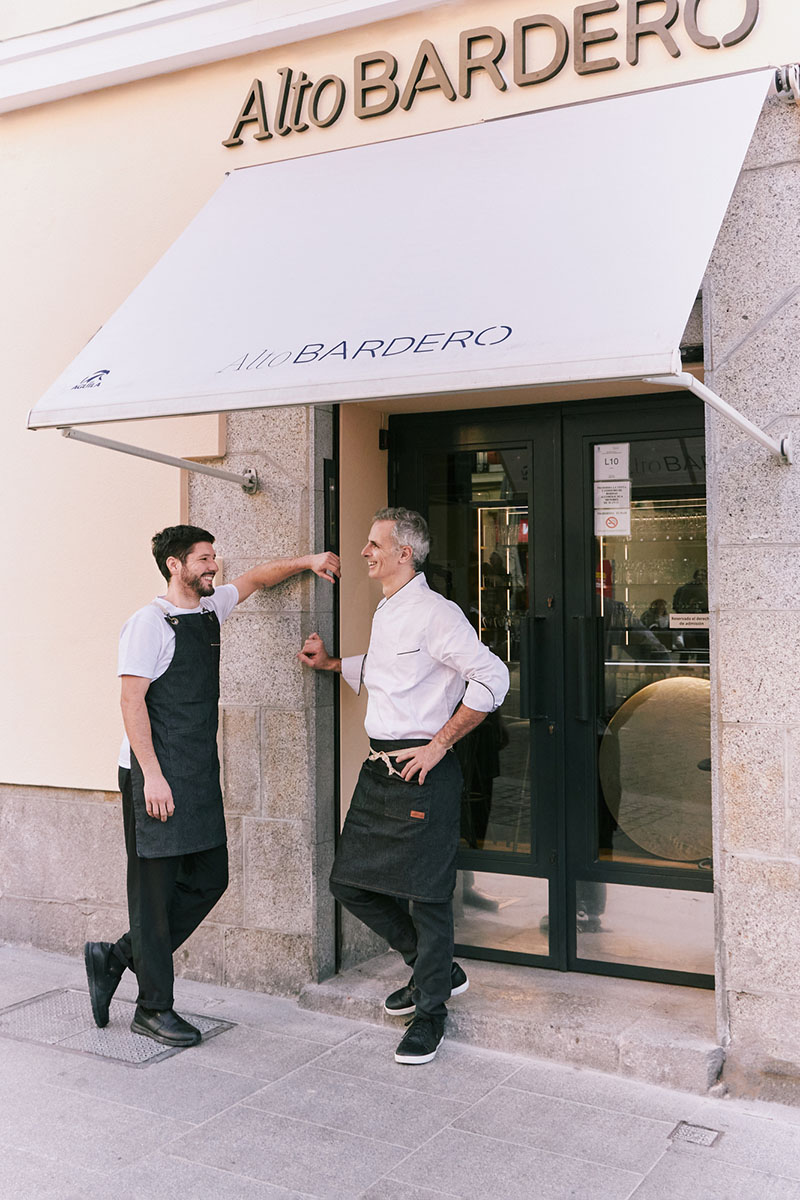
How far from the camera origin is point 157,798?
14.5 ft

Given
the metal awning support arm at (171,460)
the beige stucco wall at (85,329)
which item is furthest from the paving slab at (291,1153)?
the metal awning support arm at (171,460)

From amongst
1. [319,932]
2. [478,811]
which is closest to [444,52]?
[478,811]

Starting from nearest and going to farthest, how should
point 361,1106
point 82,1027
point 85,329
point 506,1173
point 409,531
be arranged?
point 506,1173, point 361,1106, point 409,531, point 82,1027, point 85,329

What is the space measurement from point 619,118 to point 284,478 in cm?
201

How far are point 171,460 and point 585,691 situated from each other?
204 centimetres

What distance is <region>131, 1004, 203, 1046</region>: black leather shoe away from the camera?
4.50 m

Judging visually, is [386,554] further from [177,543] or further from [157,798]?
[157,798]

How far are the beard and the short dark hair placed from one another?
0.06 m

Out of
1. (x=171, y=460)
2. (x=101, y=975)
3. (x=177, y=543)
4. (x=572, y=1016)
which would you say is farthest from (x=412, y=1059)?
(x=171, y=460)

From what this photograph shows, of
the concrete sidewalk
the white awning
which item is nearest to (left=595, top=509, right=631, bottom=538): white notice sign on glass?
the white awning

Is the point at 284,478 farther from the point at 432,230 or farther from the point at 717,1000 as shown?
the point at 717,1000

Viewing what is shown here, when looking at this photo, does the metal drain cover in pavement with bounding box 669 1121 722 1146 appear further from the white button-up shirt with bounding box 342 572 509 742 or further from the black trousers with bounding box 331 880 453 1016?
the white button-up shirt with bounding box 342 572 509 742

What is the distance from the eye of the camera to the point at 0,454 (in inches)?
235

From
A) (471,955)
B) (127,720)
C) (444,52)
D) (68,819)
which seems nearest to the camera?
(127,720)
